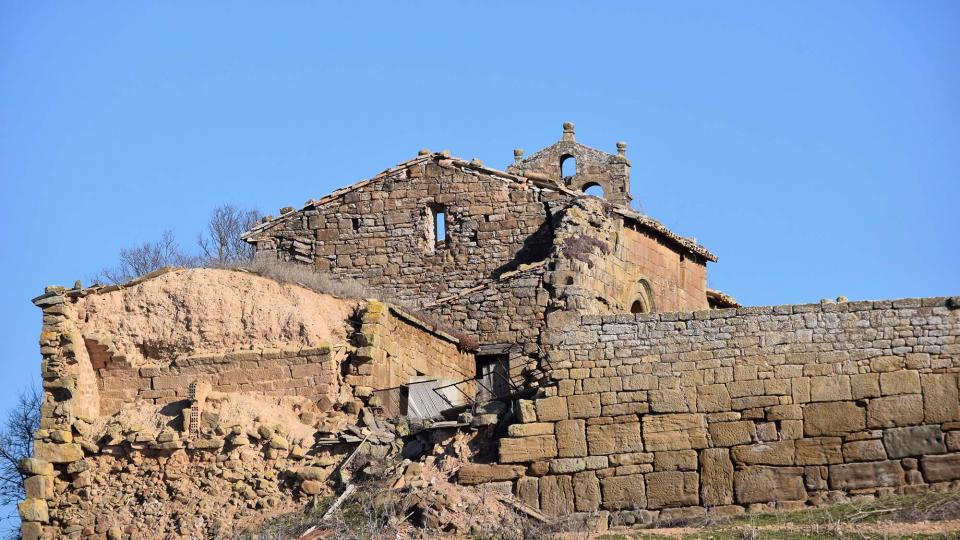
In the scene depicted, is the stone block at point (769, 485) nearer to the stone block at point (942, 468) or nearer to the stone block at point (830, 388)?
the stone block at point (830, 388)

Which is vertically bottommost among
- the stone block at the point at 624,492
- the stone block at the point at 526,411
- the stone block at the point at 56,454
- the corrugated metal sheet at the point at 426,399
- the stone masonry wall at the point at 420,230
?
the stone block at the point at 624,492

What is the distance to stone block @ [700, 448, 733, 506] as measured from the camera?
2452 cm

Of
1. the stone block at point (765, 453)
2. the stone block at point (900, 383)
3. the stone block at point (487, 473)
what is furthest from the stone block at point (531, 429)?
the stone block at point (900, 383)

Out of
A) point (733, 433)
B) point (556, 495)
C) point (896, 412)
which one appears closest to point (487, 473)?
point (556, 495)

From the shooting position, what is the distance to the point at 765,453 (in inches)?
969

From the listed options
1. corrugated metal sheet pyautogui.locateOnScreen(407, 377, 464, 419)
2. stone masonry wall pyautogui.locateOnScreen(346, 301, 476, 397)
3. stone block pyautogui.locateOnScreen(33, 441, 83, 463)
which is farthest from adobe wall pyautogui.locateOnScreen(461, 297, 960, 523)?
stone block pyautogui.locateOnScreen(33, 441, 83, 463)

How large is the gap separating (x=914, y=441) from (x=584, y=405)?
4.15 m

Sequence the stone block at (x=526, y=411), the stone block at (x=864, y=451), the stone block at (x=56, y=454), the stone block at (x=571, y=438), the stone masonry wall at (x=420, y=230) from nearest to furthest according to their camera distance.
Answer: the stone block at (x=864, y=451)
the stone block at (x=571, y=438)
the stone block at (x=526, y=411)
the stone block at (x=56, y=454)
the stone masonry wall at (x=420, y=230)

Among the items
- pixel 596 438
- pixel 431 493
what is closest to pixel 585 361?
pixel 596 438

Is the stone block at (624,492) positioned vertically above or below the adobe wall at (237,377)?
below

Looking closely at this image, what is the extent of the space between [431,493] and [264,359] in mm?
3471

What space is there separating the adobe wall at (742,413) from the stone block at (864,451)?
0.06 ft

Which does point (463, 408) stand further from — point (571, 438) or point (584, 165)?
point (584, 165)

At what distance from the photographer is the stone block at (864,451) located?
2430 centimetres
